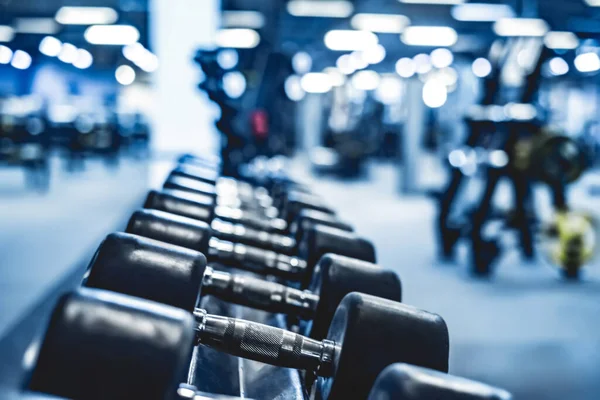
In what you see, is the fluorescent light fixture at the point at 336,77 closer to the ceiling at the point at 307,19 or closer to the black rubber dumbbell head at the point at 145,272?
the ceiling at the point at 307,19

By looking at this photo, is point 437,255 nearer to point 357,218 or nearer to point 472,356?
point 357,218

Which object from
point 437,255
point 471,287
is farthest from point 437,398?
point 437,255

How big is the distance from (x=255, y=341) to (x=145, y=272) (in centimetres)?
19

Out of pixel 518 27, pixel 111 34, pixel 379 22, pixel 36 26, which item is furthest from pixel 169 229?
pixel 111 34

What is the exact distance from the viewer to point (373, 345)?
747 mm

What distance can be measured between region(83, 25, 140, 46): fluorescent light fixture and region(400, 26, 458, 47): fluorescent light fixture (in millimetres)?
5987

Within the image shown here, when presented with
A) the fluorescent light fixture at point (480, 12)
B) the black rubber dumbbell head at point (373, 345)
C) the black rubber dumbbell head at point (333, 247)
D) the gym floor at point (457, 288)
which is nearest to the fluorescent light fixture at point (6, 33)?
the gym floor at point (457, 288)

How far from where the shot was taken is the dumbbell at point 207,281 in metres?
0.74

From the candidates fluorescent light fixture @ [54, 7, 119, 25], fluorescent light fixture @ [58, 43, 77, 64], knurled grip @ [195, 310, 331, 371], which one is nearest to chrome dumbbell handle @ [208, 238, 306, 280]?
knurled grip @ [195, 310, 331, 371]

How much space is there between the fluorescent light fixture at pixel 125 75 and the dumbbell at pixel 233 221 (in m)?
20.3

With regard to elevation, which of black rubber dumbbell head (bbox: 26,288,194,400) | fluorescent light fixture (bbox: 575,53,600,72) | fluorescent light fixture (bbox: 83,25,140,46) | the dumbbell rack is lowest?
the dumbbell rack

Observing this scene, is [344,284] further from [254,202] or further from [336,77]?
[336,77]

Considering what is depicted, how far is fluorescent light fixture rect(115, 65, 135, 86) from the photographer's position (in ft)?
69.5

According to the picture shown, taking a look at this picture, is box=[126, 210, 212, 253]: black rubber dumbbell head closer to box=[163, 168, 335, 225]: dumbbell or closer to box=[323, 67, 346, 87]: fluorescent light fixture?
box=[163, 168, 335, 225]: dumbbell
